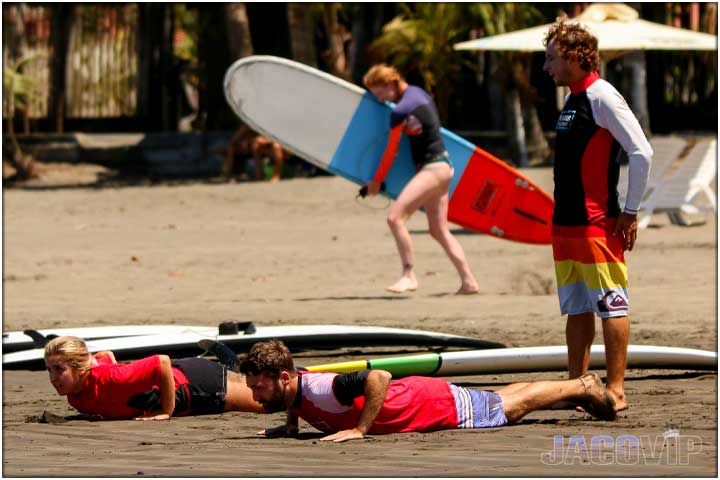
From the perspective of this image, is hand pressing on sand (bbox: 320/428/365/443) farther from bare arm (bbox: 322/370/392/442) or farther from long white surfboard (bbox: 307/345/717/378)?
long white surfboard (bbox: 307/345/717/378)

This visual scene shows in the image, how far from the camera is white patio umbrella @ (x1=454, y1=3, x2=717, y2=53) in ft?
55.5

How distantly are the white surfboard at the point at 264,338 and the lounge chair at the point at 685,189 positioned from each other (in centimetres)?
813

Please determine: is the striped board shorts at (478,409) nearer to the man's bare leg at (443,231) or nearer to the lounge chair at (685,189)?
the man's bare leg at (443,231)

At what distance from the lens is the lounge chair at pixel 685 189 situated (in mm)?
16562

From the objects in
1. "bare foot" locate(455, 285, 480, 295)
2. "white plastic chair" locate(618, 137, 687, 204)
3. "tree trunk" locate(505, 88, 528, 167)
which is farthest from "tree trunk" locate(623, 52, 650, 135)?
"bare foot" locate(455, 285, 480, 295)

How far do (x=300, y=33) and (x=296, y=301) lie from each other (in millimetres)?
9976

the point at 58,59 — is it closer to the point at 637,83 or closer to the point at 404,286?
the point at 637,83

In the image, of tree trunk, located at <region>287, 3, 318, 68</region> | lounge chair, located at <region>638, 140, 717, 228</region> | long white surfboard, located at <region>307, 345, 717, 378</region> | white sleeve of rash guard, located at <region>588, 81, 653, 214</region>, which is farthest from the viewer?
tree trunk, located at <region>287, 3, 318, 68</region>

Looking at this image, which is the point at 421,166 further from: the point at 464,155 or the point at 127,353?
the point at 127,353

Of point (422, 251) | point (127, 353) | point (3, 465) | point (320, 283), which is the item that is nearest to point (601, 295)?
point (3, 465)

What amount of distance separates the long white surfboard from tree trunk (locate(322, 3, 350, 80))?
13.8 m

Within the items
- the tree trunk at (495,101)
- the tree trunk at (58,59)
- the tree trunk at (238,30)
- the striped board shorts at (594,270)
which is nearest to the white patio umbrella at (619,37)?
the tree trunk at (238,30)

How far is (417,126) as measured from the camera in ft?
35.6

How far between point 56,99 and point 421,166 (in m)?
15.7
